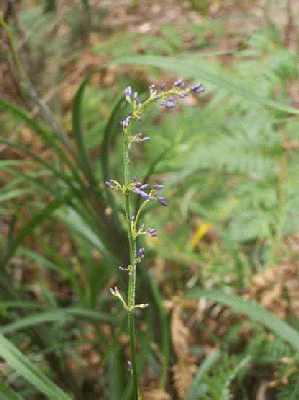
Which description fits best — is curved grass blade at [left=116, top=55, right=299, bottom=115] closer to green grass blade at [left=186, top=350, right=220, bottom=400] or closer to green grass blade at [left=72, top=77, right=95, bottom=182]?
green grass blade at [left=72, top=77, right=95, bottom=182]

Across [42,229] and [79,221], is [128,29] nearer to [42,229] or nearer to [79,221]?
[42,229]

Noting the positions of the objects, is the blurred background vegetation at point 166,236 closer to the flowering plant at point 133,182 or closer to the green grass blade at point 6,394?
the green grass blade at point 6,394

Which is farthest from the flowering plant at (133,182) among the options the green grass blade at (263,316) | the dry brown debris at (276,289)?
the dry brown debris at (276,289)

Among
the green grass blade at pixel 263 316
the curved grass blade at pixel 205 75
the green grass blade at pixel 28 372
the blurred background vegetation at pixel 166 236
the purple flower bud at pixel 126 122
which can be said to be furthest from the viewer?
the blurred background vegetation at pixel 166 236

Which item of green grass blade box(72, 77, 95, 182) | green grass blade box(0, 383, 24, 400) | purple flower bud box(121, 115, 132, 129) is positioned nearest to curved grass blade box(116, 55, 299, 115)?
green grass blade box(72, 77, 95, 182)

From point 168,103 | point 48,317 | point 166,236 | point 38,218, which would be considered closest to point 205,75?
point 168,103

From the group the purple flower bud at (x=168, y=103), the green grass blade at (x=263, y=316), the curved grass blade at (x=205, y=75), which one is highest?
the purple flower bud at (x=168, y=103)

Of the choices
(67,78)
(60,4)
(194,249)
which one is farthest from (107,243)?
(60,4)

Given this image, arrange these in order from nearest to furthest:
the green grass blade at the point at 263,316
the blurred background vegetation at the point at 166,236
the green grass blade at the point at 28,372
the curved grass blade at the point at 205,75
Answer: the green grass blade at the point at 28,372, the curved grass blade at the point at 205,75, the green grass blade at the point at 263,316, the blurred background vegetation at the point at 166,236

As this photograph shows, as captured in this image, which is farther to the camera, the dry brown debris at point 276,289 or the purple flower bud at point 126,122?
the dry brown debris at point 276,289
